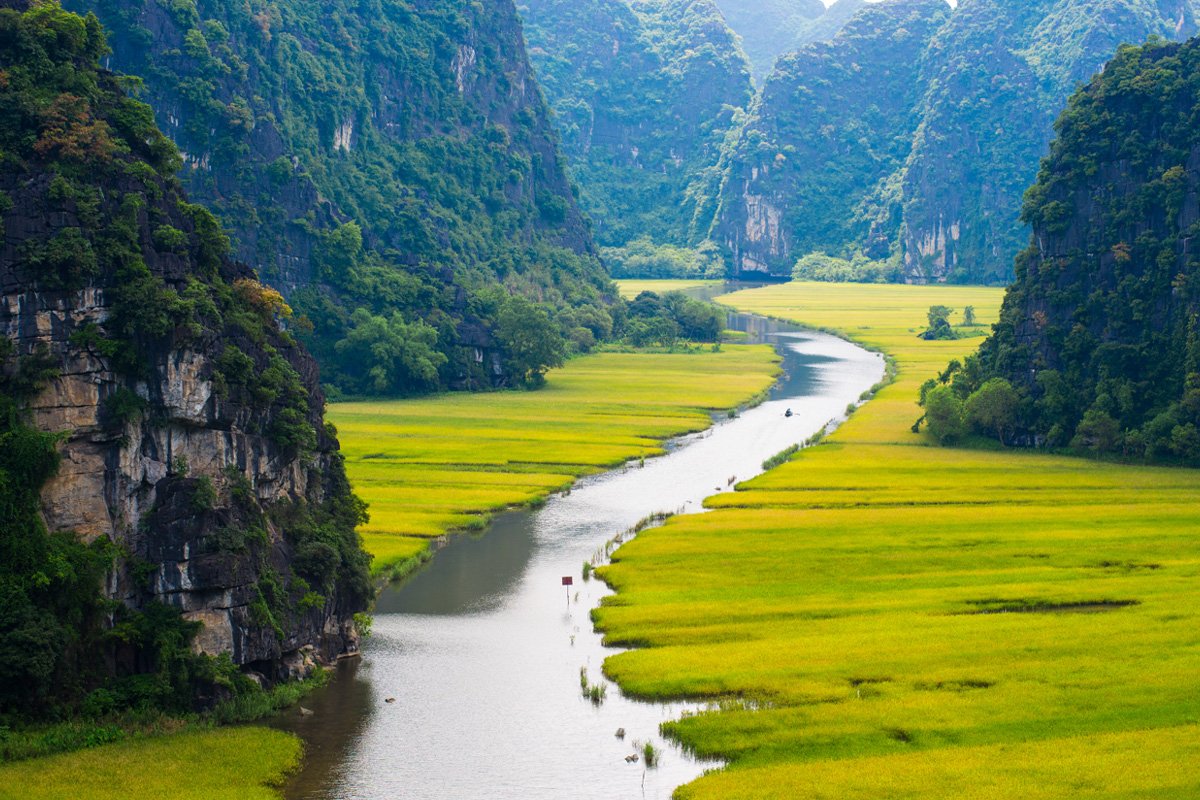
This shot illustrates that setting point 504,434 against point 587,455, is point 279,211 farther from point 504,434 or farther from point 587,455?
point 587,455

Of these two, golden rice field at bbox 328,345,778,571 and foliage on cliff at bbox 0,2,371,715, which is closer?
foliage on cliff at bbox 0,2,371,715

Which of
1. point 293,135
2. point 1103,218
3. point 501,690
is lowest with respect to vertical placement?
point 501,690

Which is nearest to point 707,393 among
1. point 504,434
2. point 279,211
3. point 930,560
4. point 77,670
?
point 504,434

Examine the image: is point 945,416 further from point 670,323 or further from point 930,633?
point 670,323

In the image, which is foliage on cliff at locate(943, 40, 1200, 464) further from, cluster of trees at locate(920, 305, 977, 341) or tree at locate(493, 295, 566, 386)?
cluster of trees at locate(920, 305, 977, 341)

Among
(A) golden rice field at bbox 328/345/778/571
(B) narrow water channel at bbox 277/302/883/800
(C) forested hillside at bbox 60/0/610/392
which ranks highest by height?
(C) forested hillside at bbox 60/0/610/392

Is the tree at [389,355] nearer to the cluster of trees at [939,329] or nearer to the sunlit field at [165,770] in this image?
the cluster of trees at [939,329]

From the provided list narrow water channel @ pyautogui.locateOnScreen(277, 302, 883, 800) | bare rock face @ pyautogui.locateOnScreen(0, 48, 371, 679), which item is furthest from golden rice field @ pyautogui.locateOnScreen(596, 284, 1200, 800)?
bare rock face @ pyautogui.locateOnScreen(0, 48, 371, 679)

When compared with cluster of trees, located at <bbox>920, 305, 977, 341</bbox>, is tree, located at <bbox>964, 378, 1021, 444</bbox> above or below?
below
